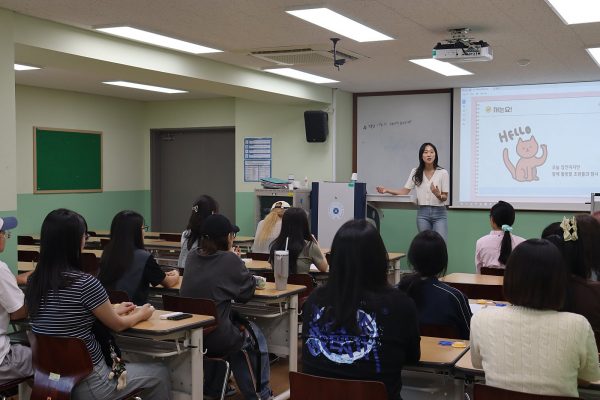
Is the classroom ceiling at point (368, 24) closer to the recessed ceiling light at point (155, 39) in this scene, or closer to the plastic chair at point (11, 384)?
the recessed ceiling light at point (155, 39)

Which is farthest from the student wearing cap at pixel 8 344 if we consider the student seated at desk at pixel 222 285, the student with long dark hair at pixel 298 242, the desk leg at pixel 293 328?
the student with long dark hair at pixel 298 242

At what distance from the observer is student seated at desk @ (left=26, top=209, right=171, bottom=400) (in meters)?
3.01

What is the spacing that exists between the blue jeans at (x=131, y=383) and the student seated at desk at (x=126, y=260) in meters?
0.76

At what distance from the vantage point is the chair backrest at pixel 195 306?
12.2 ft

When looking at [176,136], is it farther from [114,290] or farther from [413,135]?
[114,290]

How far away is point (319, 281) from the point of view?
544 cm

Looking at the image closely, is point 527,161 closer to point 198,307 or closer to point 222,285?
point 222,285

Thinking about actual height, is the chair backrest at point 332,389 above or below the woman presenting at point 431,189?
below

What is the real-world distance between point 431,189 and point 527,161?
1.84 metres

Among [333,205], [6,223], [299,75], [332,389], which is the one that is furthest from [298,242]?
[333,205]

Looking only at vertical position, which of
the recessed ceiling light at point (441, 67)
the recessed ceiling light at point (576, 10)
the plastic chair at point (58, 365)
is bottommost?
the plastic chair at point (58, 365)

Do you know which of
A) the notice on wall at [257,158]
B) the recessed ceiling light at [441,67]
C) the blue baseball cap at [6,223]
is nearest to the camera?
the blue baseball cap at [6,223]

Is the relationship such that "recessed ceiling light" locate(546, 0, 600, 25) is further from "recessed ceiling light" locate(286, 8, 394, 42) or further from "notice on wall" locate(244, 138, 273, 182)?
"notice on wall" locate(244, 138, 273, 182)

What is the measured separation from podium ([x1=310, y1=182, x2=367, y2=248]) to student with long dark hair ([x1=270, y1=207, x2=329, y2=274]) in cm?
361
